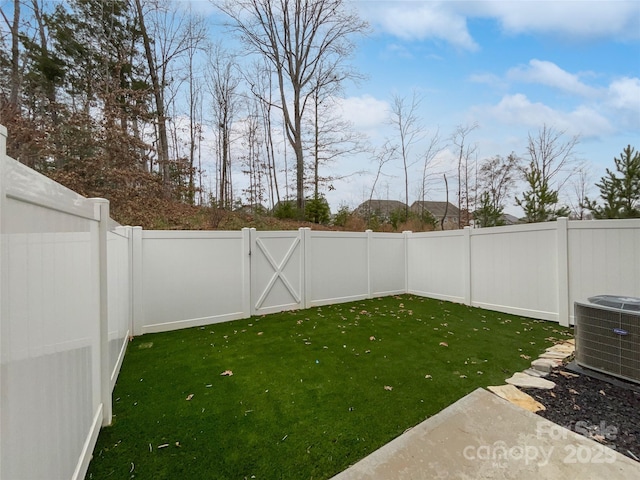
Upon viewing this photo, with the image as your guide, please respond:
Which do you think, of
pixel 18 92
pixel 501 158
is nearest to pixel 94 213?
pixel 18 92

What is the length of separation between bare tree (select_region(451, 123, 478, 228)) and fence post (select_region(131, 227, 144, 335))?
14.0 metres

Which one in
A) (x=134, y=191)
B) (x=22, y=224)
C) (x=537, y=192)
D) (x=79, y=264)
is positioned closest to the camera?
(x=22, y=224)

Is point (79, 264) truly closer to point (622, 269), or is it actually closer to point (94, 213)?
point (94, 213)

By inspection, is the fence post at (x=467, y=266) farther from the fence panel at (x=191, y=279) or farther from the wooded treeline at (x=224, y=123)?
the wooded treeline at (x=224, y=123)

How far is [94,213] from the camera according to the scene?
7.06ft

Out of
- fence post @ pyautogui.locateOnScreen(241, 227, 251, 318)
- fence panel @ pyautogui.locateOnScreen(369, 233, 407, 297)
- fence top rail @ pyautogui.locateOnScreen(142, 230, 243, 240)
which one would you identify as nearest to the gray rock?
fence post @ pyautogui.locateOnScreen(241, 227, 251, 318)

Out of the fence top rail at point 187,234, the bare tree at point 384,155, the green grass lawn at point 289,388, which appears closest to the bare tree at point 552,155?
the bare tree at point 384,155

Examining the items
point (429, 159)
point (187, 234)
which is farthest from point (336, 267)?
point (429, 159)

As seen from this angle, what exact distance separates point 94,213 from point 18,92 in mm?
9667

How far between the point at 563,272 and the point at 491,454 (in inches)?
167

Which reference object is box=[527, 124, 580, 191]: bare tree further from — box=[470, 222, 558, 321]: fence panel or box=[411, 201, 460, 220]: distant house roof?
box=[470, 222, 558, 321]: fence panel

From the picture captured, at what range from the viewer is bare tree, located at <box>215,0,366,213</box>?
37.9ft

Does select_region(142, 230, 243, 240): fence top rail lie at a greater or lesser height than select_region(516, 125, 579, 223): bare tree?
lesser

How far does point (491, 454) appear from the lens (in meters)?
1.90
